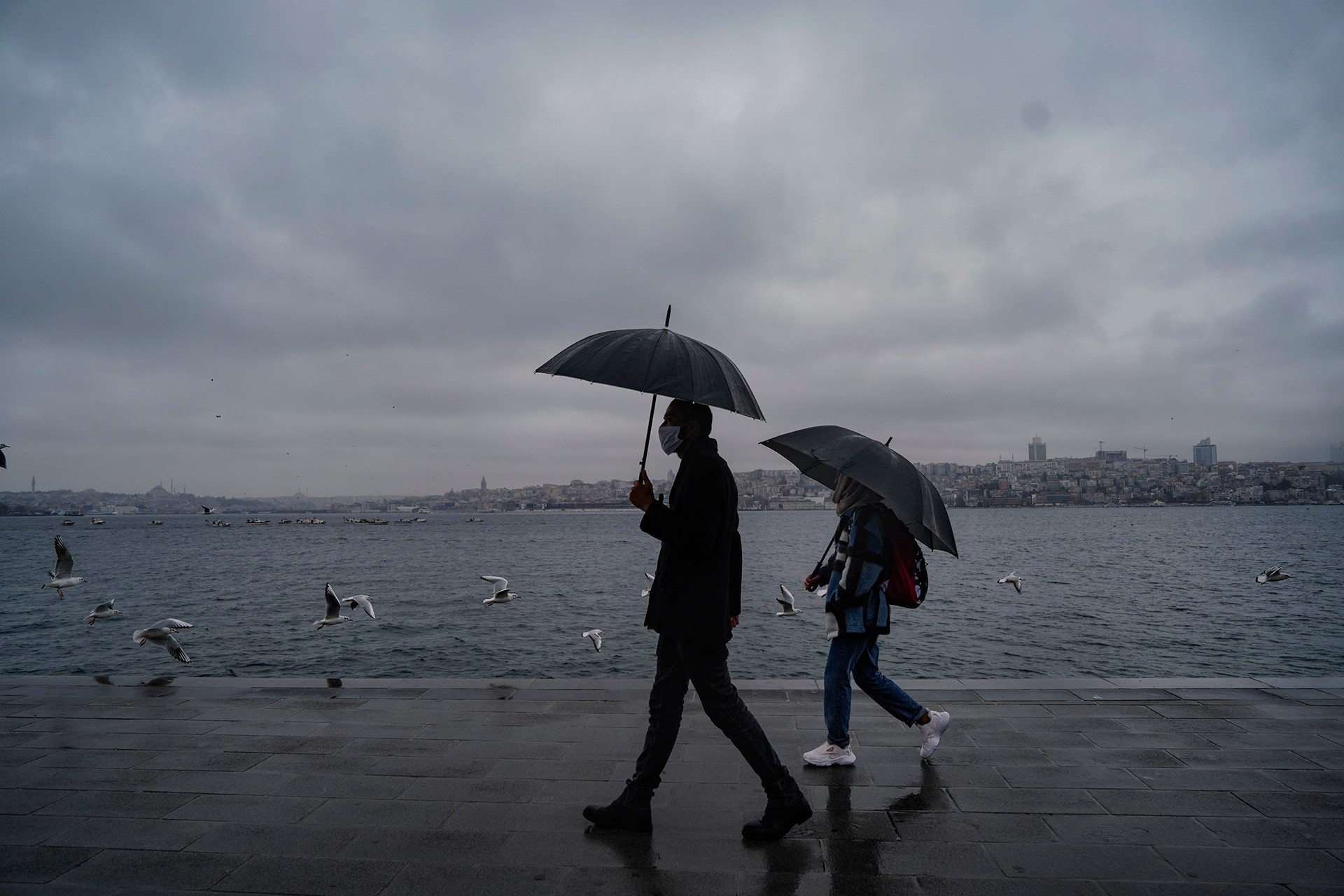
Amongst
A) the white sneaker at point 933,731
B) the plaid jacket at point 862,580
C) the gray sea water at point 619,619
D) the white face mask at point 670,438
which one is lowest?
the gray sea water at point 619,619

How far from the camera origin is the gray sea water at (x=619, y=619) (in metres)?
15.5

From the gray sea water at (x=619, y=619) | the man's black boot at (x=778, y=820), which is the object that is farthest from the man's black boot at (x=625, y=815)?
the gray sea water at (x=619, y=619)

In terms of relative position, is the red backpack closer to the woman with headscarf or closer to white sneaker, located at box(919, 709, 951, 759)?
the woman with headscarf

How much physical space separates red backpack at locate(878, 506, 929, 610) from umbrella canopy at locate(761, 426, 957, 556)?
87 mm

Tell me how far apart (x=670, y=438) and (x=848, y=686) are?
7.20 feet

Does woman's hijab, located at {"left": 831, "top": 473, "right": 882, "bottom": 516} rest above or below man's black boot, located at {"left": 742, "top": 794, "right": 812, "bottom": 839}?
above

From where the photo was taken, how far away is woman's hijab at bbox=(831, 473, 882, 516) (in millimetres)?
5004

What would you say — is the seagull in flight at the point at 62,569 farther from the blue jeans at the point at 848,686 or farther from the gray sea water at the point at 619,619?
the blue jeans at the point at 848,686

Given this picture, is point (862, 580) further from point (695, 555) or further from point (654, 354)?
point (654, 354)

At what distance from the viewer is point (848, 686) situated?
199 inches

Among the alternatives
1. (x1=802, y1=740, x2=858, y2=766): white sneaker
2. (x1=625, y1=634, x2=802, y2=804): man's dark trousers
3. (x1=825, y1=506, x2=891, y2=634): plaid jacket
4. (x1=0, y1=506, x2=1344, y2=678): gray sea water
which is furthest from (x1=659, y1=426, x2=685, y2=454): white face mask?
(x1=0, y1=506, x2=1344, y2=678): gray sea water

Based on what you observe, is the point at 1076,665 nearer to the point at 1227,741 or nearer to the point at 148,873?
the point at 1227,741

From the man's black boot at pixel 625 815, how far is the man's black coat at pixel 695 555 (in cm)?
94

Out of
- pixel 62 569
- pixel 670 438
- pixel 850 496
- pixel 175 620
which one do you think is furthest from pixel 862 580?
pixel 62 569
